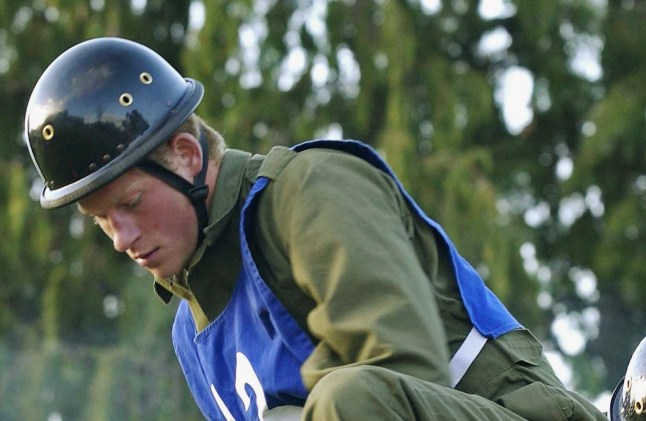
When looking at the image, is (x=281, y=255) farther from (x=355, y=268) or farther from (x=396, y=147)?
(x=396, y=147)

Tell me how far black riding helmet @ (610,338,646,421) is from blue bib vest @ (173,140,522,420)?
38 cm

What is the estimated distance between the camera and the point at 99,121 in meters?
3.76

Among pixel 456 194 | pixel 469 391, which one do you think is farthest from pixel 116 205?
pixel 456 194

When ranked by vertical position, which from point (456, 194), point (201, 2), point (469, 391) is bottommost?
point (456, 194)

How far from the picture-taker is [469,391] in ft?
11.7

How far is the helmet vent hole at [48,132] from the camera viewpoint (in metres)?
3.77

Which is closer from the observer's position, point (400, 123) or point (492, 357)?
point (492, 357)

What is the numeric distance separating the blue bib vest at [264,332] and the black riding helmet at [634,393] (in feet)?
1.26

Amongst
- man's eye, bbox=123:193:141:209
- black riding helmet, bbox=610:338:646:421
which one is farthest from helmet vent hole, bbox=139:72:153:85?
black riding helmet, bbox=610:338:646:421

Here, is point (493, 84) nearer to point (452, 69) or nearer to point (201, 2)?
point (452, 69)

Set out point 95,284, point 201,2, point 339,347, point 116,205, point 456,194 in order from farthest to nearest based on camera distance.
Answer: point 95,284 → point 201,2 → point 456,194 → point 116,205 → point 339,347

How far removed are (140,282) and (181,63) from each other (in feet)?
5.31

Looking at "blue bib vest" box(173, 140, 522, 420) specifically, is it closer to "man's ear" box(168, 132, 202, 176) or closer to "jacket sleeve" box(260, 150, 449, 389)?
"jacket sleeve" box(260, 150, 449, 389)

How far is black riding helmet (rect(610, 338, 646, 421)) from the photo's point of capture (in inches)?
152
